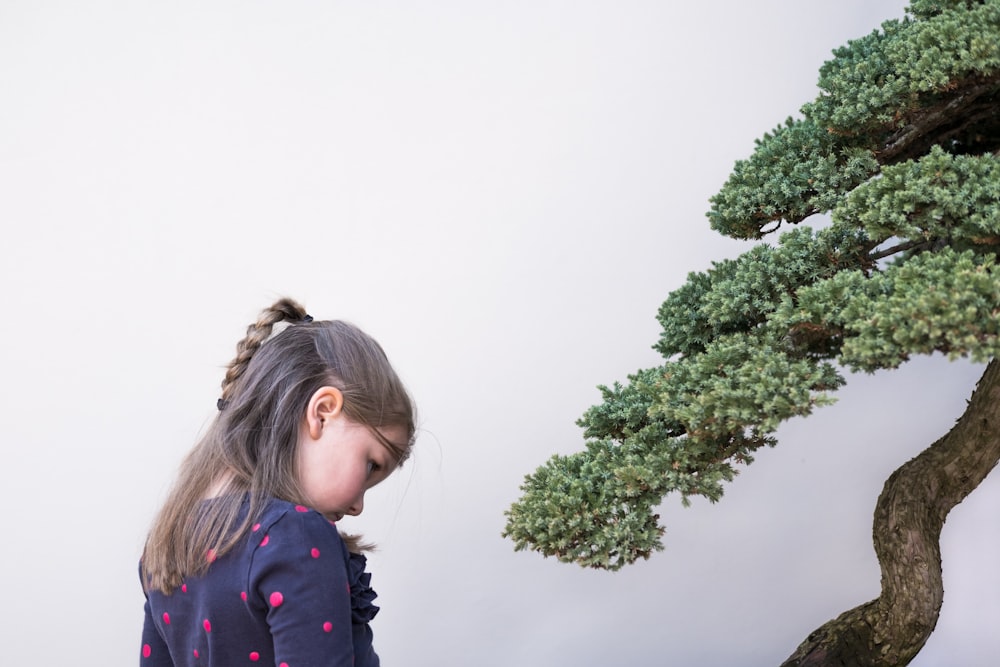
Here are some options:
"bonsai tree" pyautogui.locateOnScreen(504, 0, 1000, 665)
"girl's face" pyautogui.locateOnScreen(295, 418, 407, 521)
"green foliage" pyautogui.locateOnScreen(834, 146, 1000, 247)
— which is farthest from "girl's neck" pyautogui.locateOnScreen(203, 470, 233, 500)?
"green foliage" pyautogui.locateOnScreen(834, 146, 1000, 247)

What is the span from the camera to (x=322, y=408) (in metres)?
1.61

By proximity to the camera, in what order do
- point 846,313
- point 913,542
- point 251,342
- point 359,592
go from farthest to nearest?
point 913,542 < point 251,342 < point 359,592 < point 846,313

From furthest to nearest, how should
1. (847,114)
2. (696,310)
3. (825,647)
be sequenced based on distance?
(825,647) → (696,310) → (847,114)

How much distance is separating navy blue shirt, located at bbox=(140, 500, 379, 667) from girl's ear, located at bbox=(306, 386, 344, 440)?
5.9 inches

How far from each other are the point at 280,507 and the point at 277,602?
0.48 feet

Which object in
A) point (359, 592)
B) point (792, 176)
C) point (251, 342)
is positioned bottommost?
point (359, 592)

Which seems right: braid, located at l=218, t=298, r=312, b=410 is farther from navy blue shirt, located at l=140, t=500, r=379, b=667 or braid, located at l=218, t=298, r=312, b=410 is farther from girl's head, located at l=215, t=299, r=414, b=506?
navy blue shirt, located at l=140, t=500, r=379, b=667

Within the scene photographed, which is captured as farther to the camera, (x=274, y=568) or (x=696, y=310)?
(x=696, y=310)

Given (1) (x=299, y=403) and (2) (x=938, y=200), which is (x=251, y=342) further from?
(2) (x=938, y=200)

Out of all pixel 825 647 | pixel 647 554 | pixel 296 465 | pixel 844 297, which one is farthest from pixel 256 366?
pixel 825 647

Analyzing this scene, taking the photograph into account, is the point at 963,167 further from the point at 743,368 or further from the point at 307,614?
the point at 307,614

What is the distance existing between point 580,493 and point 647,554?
0.13 m

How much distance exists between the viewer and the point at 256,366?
1679mm

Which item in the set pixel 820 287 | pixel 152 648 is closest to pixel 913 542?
pixel 820 287
